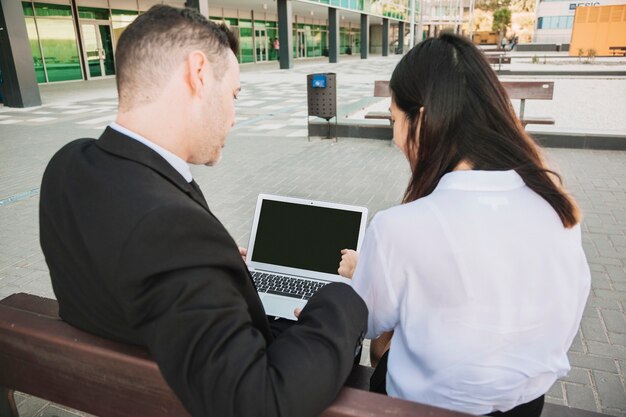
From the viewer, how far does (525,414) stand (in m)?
1.35

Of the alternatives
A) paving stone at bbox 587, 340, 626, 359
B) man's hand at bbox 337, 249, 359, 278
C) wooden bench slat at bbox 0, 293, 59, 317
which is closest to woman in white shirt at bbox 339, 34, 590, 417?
man's hand at bbox 337, 249, 359, 278

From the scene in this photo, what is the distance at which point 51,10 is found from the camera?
63.1 feet

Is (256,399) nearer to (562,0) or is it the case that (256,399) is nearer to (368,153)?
(368,153)

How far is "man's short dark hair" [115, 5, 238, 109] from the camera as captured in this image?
1217 mm

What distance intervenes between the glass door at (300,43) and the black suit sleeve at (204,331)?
131 feet

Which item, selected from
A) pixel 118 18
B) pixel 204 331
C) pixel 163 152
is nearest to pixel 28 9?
pixel 118 18

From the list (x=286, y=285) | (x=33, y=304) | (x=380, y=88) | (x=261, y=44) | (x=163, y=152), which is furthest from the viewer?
(x=261, y=44)

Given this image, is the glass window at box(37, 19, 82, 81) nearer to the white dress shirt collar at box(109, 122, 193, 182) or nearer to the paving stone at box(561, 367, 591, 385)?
the white dress shirt collar at box(109, 122, 193, 182)

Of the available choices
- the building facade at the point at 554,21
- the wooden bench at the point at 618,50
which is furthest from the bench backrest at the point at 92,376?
the building facade at the point at 554,21

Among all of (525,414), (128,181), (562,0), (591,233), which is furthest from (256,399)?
(562,0)

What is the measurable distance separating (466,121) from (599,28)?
38011mm

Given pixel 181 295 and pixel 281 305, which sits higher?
pixel 181 295

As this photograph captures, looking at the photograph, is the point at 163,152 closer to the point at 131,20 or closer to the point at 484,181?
the point at 484,181

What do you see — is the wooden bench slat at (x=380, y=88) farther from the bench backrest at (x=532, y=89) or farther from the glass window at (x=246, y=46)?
the glass window at (x=246, y=46)
